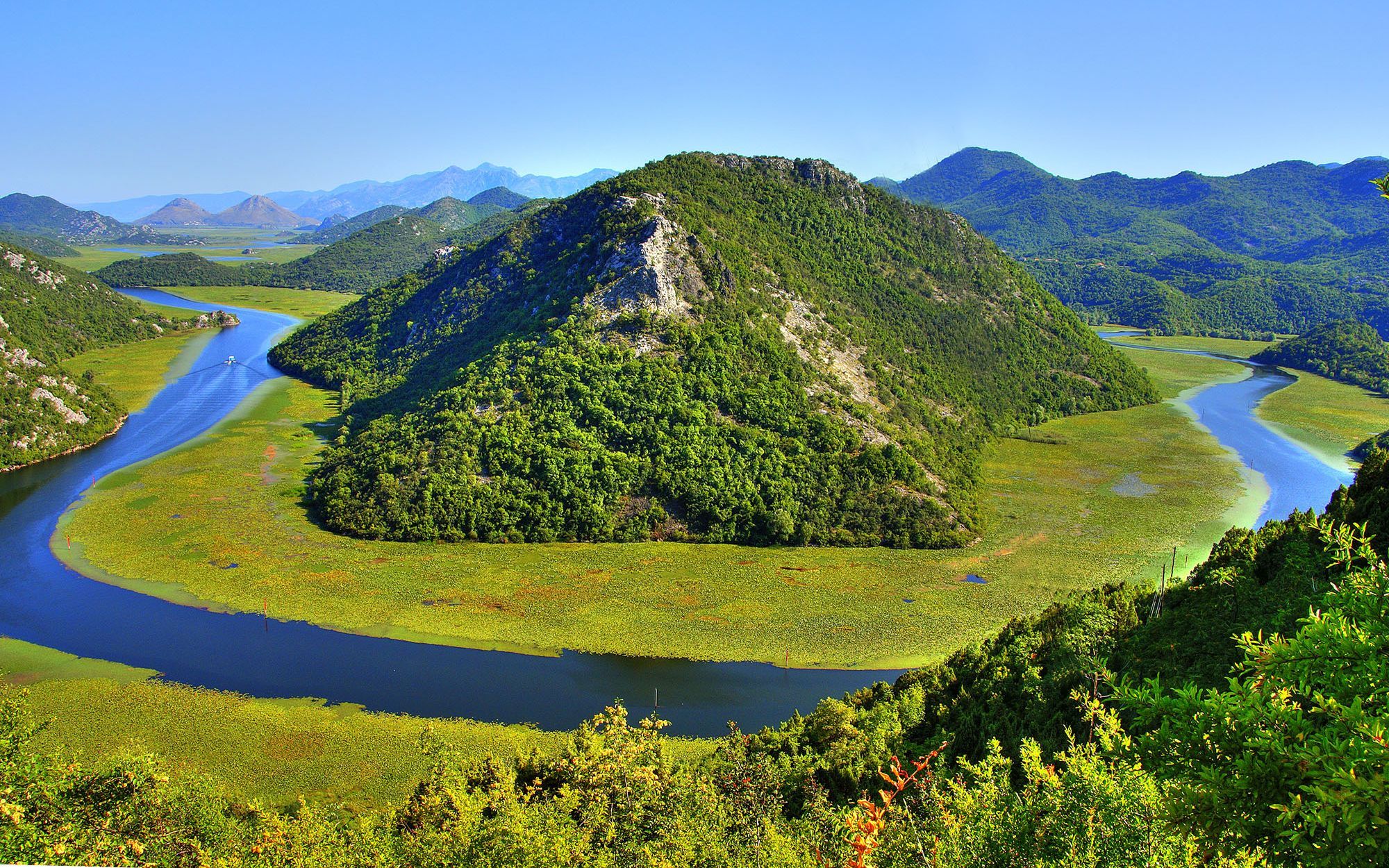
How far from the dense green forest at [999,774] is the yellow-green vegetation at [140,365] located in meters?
88.5

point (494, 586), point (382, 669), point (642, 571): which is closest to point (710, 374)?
point (642, 571)

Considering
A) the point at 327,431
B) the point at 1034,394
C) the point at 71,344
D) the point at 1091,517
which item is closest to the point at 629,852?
the point at 1091,517

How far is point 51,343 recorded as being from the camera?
13125 centimetres

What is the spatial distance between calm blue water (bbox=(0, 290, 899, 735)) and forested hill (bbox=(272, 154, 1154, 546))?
Result: 15123 mm

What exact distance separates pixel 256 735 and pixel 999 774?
112 feet

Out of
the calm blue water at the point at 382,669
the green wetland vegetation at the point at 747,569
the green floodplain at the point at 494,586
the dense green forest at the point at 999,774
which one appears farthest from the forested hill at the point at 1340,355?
the calm blue water at the point at 382,669

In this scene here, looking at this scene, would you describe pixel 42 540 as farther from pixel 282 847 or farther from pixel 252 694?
pixel 282 847

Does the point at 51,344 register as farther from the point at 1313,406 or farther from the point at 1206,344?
the point at 1206,344

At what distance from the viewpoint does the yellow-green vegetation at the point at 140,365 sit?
111562 mm

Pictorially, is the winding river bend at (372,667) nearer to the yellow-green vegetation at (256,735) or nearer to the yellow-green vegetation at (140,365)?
the yellow-green vegetation at (256,735)

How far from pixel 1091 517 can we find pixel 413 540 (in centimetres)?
5732

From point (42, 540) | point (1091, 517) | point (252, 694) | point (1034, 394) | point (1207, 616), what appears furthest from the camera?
point (1034, 394)

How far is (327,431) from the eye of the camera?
89875 millimetres

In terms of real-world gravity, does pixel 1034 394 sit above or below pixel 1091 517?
above
